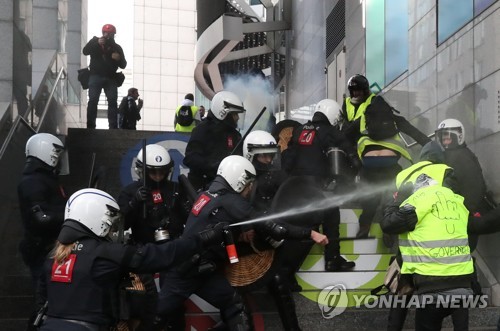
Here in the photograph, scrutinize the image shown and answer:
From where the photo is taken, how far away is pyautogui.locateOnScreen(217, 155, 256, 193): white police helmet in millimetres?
7211

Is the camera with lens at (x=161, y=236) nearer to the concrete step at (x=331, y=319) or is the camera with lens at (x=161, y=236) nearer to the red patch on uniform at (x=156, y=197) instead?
the red patch on uniform at (x=156, y=197)

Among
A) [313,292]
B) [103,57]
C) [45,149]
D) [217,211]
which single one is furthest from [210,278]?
[103,57]

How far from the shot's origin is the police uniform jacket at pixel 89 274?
17.0 ft

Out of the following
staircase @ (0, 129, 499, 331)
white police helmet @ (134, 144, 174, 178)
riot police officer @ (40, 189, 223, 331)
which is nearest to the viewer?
riot police officer @ (40, 189, 223, 331)

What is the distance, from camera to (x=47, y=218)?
299 inches

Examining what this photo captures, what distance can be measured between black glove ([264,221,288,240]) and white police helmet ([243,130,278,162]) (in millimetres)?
1570

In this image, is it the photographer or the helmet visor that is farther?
the photographer

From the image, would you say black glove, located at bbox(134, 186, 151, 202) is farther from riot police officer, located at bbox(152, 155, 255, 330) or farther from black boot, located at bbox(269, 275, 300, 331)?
black boot, located at bbox(269, 275, 300, 331)

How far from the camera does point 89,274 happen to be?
520 centimetres

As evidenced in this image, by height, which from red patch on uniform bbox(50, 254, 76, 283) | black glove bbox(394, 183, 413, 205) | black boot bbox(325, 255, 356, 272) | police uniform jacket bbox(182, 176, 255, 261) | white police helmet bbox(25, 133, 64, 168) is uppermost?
white police helmet bbox(25, 133, 64, 168)

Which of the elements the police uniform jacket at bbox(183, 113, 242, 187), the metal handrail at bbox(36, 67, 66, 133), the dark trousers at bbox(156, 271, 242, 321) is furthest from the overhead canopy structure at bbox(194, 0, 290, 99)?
the dark trousers at bbox(156, 271, 242, 321)

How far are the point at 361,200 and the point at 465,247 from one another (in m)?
3.70

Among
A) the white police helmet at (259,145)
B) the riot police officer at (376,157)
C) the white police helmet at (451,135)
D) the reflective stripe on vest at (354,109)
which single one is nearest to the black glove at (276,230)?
the white police helmet at (259,145)

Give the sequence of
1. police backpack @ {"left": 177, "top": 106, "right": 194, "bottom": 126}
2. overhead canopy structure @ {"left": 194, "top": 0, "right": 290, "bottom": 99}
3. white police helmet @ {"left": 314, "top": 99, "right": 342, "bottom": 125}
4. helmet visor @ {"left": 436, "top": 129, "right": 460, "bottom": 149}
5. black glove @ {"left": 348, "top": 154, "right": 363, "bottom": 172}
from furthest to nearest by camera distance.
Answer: overhead canopy structure @ {"left": 194, "top": 0, "right": 290, "bottom": 99}
police backpack @ {"left": 177, "top": 106, "right": 194, "bottom": 126}
white police helmet @ {"left": 314, "top": 99, "right": 342, "bottom": 125}
black glove @ {"left": 348, "top": 154, "right": 363, "bottom": 172}
helmet visor @ {"left": 436, "top": 129, "right": 460, "bottom": 149}
